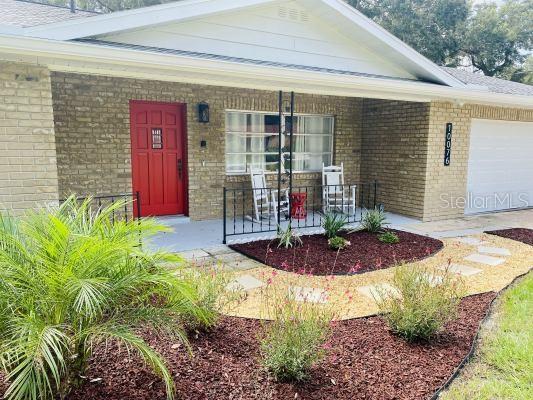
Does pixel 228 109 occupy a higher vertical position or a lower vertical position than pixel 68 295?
higher

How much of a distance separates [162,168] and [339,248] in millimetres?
3662

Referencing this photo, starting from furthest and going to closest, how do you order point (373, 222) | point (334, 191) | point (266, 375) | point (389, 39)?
point (334, 191), point (389, 39), point (373, 222), point (266, 375)

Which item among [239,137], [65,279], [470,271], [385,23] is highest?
[385,23]

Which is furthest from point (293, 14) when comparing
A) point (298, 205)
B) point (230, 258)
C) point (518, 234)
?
point (518, 234)

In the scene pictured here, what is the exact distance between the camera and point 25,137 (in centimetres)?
481

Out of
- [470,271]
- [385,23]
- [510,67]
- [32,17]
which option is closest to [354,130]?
[470,271]

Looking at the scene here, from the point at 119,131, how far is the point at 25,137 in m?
2.33

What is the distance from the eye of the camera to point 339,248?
600 centimetres

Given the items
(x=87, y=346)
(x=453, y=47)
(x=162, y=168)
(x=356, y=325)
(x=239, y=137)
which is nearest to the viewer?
(x=87, y=346)

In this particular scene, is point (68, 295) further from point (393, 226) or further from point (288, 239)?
point (393, 226)

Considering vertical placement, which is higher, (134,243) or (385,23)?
(385,23)

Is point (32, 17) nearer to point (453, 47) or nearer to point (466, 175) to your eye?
point (466, 175)

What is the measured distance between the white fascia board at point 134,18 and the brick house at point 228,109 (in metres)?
0.02

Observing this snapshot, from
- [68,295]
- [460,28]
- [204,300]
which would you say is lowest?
[204,300]
